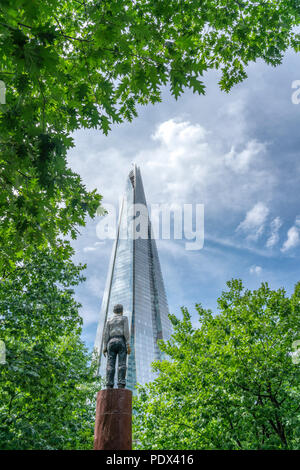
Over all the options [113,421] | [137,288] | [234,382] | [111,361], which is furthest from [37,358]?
[137,288]

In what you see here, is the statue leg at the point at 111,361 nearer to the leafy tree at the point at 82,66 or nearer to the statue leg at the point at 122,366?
the statue leg at the point at 122,366

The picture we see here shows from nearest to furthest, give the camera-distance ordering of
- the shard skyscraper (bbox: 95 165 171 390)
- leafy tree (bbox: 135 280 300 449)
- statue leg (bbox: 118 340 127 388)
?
statue leg (bbox: 118 340 127 388)
leafy tree (bbox: 135 280 300 449)
the shard skyscraper (bbox: 95 165 171 390)

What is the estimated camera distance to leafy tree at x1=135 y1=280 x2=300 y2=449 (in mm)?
12000

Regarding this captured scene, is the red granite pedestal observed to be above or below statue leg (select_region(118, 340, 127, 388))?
below

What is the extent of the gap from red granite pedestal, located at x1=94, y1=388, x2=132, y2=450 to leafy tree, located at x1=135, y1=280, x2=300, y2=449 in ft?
21.4

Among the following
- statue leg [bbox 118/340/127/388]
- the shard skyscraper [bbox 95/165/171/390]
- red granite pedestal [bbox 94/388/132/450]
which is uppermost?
the shard skyscraper [bbox 95/165/171/390]

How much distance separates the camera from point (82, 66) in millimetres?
4180

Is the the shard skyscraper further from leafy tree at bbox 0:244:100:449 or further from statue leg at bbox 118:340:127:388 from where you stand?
statue leg at bbox 118:340:127:388

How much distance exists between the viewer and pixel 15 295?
10414mm

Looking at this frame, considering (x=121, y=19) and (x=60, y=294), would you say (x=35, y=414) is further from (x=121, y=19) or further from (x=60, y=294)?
(x=121, y=19)

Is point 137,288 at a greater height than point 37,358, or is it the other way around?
point 137,288

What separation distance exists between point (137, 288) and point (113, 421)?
11025 cm

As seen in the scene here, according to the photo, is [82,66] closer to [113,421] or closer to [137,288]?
[113,421]

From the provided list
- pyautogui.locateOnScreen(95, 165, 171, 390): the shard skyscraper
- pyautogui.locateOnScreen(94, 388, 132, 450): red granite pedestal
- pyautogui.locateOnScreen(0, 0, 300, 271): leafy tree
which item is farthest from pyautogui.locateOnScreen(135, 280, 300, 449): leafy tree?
pyautogui.locateOnScreen(95, 165, 171, 390): the shard skyscraper
